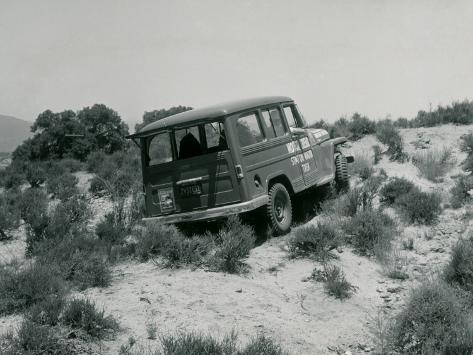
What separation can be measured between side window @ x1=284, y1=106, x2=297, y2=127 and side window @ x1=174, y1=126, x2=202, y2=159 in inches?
78.3

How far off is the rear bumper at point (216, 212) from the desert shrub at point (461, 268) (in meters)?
2.79

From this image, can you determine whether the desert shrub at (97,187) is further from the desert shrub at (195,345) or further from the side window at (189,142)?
the desert shrub at (195,345)

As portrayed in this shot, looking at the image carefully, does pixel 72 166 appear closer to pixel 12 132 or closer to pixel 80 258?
pixel 80 258

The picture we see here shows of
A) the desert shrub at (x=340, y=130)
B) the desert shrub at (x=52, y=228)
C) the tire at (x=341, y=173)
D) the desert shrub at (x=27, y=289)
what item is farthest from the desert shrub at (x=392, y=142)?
the desert shrub at (x=27, y=289)

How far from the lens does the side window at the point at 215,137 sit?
7488mm

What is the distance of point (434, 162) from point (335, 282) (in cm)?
663

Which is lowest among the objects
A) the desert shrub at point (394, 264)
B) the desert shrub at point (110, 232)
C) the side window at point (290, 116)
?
the desert shrub at point (394, 264)

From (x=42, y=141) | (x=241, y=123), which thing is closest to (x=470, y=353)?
(x=241, y=123)

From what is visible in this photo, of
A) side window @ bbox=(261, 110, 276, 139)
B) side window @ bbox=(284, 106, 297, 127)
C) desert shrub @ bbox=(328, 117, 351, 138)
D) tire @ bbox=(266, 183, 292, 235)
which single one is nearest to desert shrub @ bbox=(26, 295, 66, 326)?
tire @ bbox=(266, 183, 292, 235)

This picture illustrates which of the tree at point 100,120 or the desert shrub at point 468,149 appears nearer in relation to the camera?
the desert shrub at point 468,149

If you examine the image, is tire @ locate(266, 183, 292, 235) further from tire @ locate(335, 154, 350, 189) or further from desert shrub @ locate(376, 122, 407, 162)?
desert shrub @ locate(376, 122, 407, 162)

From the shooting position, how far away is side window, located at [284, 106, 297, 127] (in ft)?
29.9

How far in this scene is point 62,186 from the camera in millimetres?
13008

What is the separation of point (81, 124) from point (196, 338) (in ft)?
63.9
